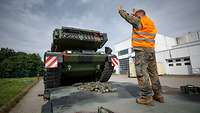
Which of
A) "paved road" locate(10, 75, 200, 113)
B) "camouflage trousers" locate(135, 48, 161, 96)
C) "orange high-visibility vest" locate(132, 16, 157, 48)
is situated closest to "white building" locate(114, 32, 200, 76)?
"paved road" locate(10, 75, 200, 113)

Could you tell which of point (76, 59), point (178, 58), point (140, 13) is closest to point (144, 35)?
point (140, 13)

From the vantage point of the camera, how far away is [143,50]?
2.64 meters

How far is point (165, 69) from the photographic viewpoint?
67.5 ft

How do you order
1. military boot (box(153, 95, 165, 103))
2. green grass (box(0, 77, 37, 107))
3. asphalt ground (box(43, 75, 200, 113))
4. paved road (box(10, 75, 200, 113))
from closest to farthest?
1. asphalt ground (box(43, 75, 200, 113))
2. military boot (box(153, 95, 165, 103))
3. paved road (box(10, 75, 200, 113))
4. green grass (box(0, 77, 37, 107))

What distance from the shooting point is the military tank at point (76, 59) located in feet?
13.3

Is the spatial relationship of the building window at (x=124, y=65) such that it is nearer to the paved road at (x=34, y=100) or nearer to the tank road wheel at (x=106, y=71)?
the paved road at (x=34, y=100)

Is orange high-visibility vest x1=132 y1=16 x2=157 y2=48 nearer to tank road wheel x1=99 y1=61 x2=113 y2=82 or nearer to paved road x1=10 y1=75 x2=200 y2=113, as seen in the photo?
tank road wheel x1=99 y1=61 x2=113 y2=82

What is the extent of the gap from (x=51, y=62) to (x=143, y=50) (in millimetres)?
2570

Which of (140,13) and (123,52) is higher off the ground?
(123,52)

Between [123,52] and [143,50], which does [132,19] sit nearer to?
[143,50]

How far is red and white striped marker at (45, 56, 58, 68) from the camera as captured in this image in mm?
3851

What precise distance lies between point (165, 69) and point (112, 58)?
18231mm

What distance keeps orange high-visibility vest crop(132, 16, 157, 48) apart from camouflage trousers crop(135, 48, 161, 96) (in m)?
0.12

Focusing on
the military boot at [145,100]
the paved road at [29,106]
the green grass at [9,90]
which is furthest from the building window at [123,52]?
the military boot at [145,100]
